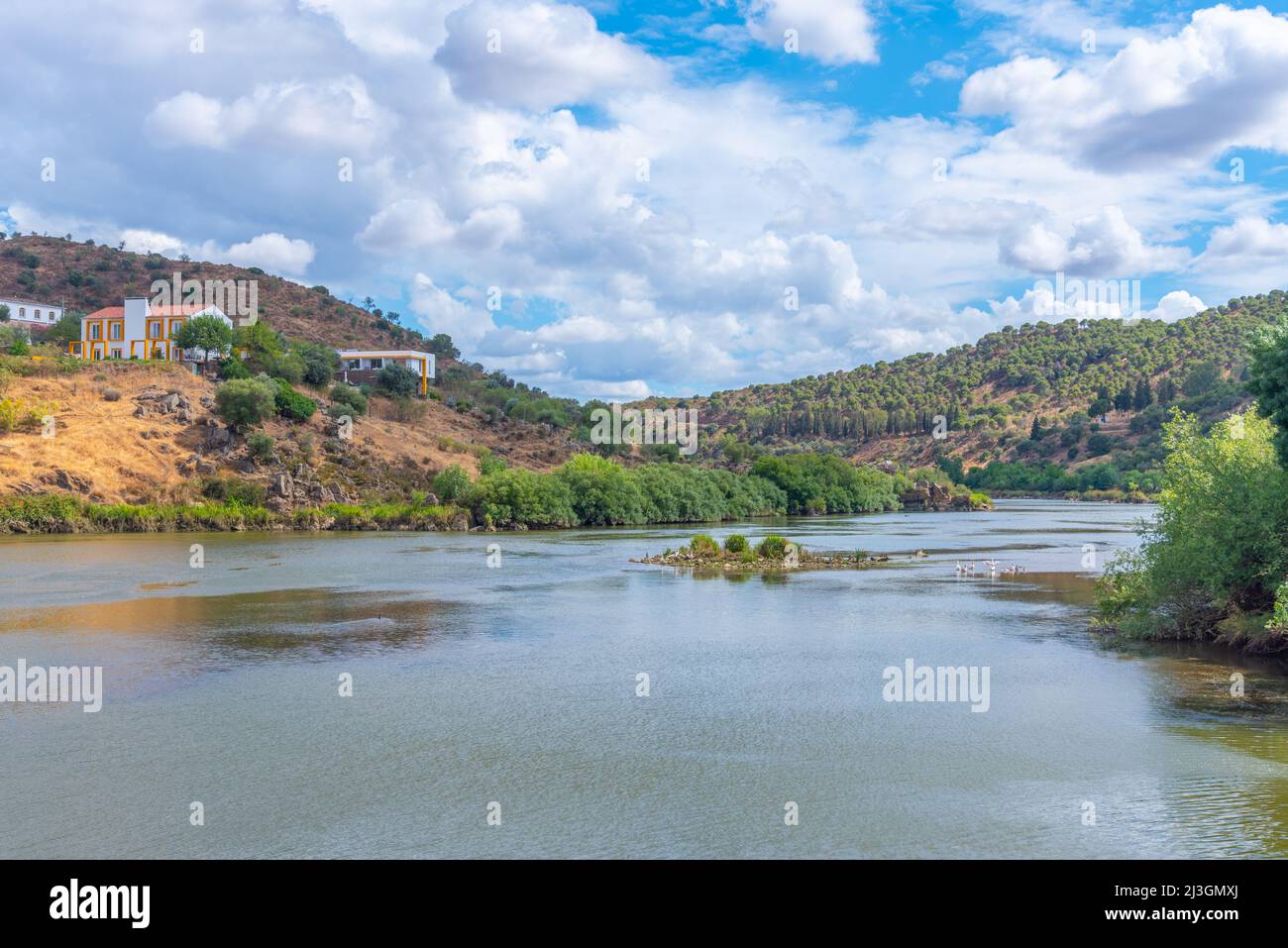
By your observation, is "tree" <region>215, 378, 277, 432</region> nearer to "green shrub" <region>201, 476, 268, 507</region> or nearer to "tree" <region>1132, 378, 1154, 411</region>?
"green shrub" <region>201, 476, 268, 507</region>

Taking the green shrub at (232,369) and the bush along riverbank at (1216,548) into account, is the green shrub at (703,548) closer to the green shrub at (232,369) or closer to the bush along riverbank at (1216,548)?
the bush along riverbank at (1216,548)

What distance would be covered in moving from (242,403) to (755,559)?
146ft

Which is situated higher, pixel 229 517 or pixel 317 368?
pixel 317 368

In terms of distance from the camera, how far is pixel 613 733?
17938 millimetres

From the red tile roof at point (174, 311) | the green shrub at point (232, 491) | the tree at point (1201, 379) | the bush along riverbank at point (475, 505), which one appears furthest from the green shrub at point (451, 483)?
the tree at point (1201, 379)

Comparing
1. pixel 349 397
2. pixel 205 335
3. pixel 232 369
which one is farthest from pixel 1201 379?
pixel 205 335

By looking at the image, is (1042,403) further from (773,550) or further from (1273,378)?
(1273,378)

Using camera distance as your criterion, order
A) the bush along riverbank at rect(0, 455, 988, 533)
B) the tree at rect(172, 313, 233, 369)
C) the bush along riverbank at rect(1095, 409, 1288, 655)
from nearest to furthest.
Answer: the bush along riverbank at rect(1095, 409, 1288, 655) → the bush along riverbank at rect(0, 455, 988, 533) → the tree at rect(172, 313, 233, 369)

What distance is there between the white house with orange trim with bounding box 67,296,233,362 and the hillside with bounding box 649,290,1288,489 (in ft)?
209

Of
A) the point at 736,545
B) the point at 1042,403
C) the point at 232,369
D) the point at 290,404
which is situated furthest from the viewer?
the point at 1042,403

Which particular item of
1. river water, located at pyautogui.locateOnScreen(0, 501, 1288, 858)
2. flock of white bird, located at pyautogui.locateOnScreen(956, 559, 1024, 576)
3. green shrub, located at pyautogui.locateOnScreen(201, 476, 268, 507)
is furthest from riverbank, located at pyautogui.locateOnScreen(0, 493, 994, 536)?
flock of white bird, located at pyautogui.locateOnScreen(956, 559, 1024, 576)

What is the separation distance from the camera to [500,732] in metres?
17.9

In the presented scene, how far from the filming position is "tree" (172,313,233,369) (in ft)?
275

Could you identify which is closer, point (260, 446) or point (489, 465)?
point (260, 446)
